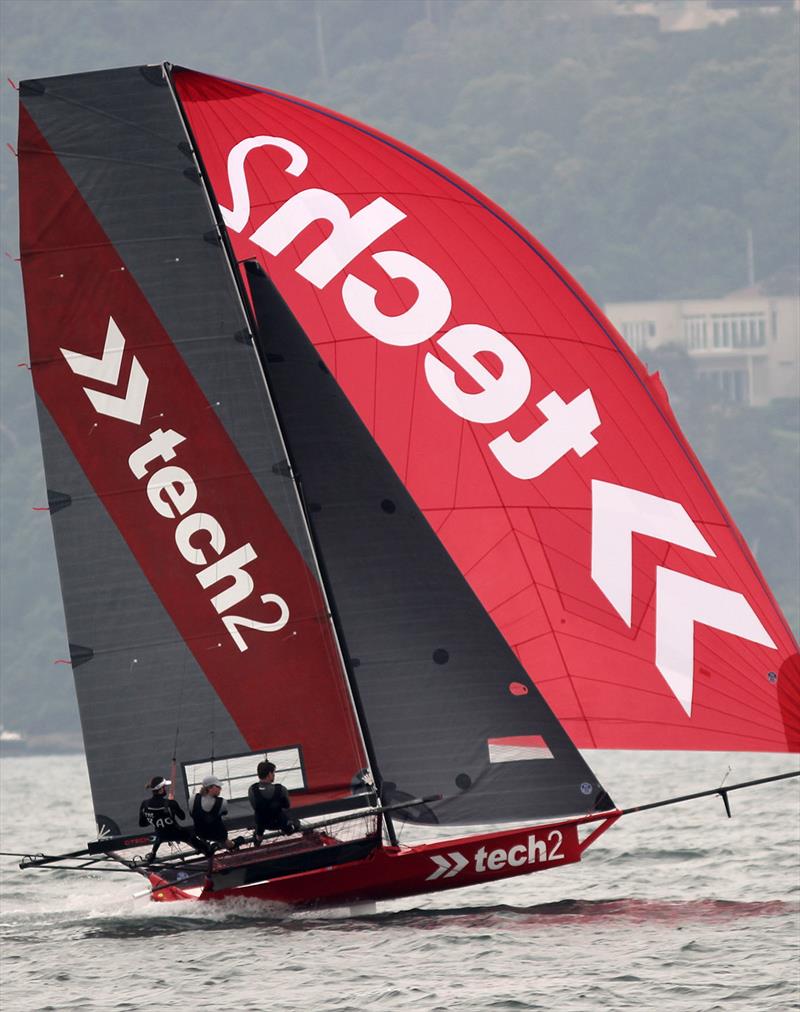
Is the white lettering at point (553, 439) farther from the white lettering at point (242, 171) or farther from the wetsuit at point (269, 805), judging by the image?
the wetsuit at point (269, 805)

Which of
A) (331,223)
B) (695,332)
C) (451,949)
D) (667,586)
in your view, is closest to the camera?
(451,949)

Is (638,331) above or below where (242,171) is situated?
above

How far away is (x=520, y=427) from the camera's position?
1221 centimetres

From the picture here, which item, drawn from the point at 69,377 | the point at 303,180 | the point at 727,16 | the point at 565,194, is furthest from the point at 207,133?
the point at 727,16

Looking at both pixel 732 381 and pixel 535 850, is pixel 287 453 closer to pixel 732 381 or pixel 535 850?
pixel 535 850

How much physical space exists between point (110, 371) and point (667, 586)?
130 inches

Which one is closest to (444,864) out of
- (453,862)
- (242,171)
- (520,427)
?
(453,862)

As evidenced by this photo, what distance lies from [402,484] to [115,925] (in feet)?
10.3

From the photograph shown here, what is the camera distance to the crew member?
452 inches

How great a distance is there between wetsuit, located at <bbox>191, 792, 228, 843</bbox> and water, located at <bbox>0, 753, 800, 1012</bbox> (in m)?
0.40

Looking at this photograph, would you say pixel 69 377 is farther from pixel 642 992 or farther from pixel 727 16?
pixel 727 16

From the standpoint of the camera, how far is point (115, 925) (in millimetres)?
12438

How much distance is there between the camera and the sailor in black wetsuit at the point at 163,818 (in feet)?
37.4

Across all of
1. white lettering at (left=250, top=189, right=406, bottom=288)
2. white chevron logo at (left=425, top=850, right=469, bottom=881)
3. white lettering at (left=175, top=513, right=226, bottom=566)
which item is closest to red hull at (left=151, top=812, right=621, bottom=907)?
white chevron logo at (left=425, top=850, right=469, bottom=881)
